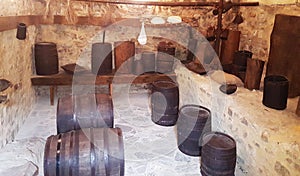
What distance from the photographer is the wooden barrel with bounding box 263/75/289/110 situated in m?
2.49

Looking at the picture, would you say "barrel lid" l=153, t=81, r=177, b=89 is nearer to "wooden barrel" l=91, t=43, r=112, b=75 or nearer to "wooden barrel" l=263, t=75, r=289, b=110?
"wooden barrel" l=91, t=43, r=112, b=75

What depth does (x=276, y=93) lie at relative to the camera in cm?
251

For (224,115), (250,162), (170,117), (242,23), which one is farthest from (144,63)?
(250,162)

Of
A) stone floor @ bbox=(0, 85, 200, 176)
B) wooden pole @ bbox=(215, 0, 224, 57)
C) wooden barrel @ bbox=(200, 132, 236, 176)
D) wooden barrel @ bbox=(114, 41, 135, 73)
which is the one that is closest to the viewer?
wooden barrel @ bbox=(200, 132, 236, 176)

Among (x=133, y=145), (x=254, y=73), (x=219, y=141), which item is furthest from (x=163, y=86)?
(x=219, y=141)

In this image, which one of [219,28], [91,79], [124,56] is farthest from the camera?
[124,56]

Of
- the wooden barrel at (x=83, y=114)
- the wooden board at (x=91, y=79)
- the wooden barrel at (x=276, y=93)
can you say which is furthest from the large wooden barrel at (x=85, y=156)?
the wooden board at (x=91, y=79)

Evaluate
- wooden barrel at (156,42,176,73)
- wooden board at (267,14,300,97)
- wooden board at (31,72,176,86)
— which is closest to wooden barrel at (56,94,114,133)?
wooden board at (31,72,176,86)

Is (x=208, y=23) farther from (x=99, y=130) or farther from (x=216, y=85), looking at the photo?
(x=99, y=130)

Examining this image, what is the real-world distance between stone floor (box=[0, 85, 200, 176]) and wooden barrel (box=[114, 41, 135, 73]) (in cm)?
54

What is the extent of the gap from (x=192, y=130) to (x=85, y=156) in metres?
1.30

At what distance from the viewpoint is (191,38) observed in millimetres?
4828

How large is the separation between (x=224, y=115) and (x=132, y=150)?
1004 millimetres

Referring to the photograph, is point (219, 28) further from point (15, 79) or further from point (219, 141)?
point (15, 79)
